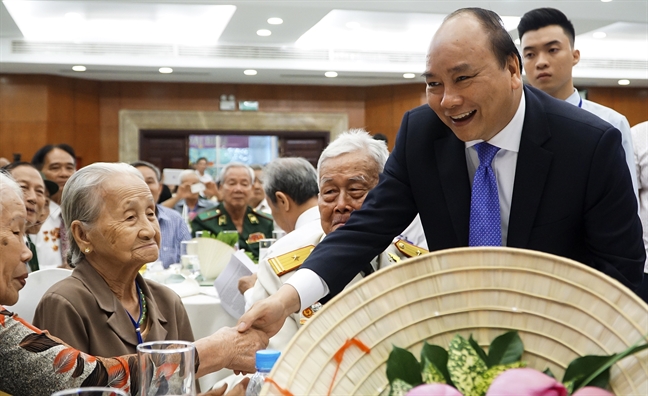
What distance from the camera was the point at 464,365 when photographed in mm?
903

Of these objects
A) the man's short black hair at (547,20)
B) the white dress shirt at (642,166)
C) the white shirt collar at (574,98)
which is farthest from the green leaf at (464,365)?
the white dress shirt at (642,166)

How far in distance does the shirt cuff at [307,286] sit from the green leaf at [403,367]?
2.41ft

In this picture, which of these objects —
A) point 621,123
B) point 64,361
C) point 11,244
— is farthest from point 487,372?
point 621,123

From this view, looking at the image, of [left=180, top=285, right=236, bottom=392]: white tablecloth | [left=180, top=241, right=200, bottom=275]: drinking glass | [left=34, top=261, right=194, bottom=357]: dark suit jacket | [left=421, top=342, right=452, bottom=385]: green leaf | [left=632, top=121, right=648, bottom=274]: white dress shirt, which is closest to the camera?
[left=421, top=342, right=452, bottom=385]: green leaf

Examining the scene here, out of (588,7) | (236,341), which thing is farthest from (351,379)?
(588,7)

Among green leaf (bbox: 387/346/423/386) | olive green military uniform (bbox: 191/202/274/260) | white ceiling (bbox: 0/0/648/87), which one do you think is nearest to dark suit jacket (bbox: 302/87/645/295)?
green leaf (bbox: 387/346/423/386)

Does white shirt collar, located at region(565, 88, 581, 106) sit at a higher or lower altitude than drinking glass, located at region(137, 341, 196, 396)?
higher

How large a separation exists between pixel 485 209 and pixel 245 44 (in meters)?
10.8

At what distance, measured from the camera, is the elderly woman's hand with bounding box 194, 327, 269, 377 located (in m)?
1.63

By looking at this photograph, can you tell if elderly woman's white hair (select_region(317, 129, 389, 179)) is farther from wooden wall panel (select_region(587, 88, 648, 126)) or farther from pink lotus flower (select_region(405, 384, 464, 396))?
wooden wall panel (select_region(587, 88, 648, 126))

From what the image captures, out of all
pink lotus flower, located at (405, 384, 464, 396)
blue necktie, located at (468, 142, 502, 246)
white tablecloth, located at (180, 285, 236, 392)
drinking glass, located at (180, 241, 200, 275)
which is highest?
blue necktie, located at (468, 142, 502, 246)

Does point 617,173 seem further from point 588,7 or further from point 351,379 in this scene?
point 588,7

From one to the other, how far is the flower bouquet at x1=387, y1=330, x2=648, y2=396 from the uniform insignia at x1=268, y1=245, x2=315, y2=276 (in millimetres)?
1340

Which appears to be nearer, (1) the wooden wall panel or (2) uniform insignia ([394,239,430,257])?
(2) uniform insignia ([394,239,430,257])
